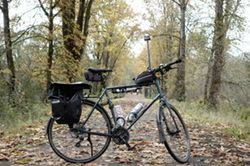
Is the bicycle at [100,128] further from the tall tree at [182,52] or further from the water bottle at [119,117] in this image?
the tall tree at [182,52]

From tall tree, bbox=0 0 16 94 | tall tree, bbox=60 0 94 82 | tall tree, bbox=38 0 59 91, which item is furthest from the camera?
tall tree, bbox=60 0 94 82

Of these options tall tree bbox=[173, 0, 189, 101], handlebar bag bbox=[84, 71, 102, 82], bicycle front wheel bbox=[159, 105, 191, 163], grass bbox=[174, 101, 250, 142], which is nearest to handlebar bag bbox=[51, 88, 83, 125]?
handlebar bag bbox=[84, 71, 102, 82]

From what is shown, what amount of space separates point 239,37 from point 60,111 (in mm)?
16390

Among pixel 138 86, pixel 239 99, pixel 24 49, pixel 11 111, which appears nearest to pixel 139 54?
pixel 239 99

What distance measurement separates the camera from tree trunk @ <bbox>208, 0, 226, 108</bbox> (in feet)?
57.3

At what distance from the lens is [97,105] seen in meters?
5.50

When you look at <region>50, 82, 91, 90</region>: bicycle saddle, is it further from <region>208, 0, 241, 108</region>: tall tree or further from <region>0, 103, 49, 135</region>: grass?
<region>208, 0, 241, 108</region>: tall tree

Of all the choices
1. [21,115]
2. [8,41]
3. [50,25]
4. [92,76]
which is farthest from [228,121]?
[8,41]

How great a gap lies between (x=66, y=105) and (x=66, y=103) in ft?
0.08

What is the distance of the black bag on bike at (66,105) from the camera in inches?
208

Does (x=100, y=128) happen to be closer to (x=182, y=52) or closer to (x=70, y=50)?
(x=70, y=50)

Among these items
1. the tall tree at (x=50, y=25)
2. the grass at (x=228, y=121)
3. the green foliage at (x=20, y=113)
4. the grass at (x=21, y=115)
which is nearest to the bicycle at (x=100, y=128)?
the grass at (x=228, y=121)

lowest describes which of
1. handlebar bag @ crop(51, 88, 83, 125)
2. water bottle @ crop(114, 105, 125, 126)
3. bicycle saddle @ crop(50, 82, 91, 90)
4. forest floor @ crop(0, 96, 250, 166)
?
forest floor @ crop(0, 96, 250, 166)

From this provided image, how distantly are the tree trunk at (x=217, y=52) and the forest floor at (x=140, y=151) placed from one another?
9.51m
